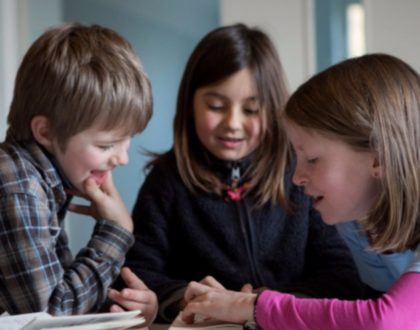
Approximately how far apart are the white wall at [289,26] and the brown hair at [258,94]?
2.14 ft

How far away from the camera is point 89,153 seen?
122 centimetres

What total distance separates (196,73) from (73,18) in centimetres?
118

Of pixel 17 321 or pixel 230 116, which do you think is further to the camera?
pixel 230 116

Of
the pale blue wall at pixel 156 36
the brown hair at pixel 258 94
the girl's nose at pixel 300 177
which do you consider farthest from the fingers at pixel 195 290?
the pale blue wall at pixel 156 36

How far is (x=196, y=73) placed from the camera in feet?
4.83

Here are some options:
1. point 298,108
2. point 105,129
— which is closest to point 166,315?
point 105,129

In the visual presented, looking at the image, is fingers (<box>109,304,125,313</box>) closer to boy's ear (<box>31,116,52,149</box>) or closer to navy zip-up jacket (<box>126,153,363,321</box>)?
navy zip-up jacket (<box>126,153,363,321</box>)

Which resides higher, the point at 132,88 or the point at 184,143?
the point at 132,88

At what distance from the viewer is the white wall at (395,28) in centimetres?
200

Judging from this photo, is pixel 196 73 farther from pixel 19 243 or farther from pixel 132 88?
pixel 19 243

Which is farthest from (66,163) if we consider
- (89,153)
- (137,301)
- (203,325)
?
(203,325)

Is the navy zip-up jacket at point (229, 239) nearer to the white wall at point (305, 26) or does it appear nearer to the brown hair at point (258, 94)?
the brown hair at point (258, 94)

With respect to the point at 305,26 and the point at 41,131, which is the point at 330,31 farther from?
the point at 41,131

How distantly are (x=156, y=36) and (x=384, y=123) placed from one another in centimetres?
148
